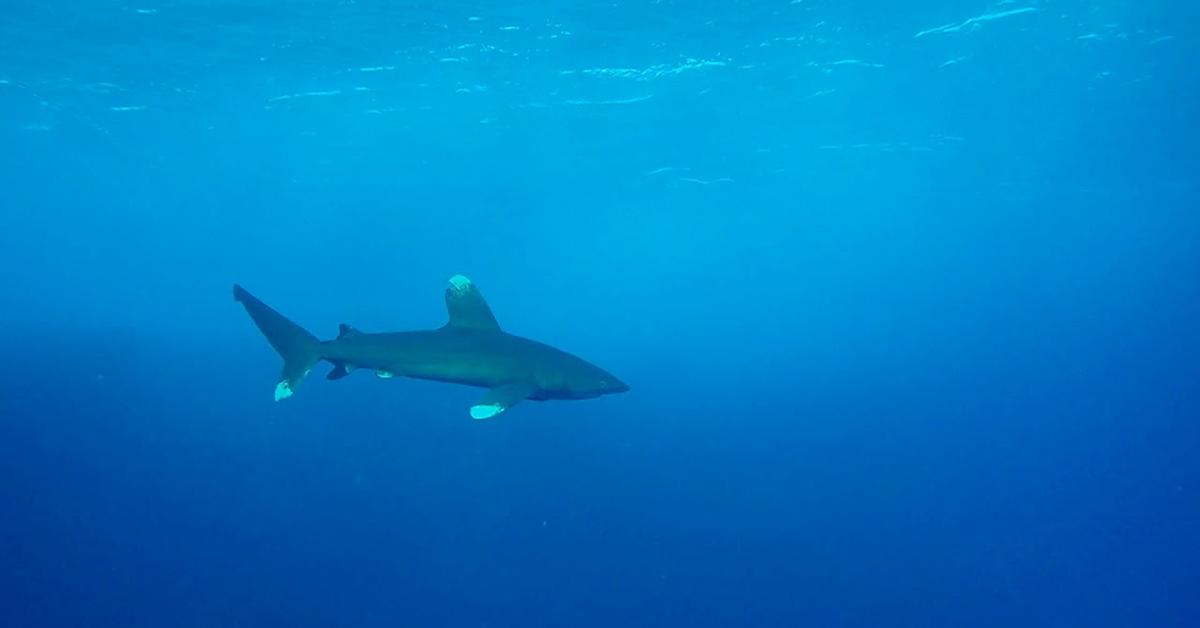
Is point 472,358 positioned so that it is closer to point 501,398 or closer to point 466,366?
point 466,366

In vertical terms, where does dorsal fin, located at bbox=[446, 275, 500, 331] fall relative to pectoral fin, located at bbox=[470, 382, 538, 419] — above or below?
above

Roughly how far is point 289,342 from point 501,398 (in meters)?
2.31

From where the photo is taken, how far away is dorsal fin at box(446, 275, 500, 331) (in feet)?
22.6

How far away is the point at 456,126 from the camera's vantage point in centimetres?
3222

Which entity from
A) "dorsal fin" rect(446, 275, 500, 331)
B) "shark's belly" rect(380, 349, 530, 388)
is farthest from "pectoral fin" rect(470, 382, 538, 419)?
"dorsal fin" rect(446, 275, 500, 331)

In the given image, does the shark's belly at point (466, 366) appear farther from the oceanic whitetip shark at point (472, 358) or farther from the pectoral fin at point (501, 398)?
the pectoral fin at point (501, 398)

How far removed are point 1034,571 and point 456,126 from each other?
26.4 m

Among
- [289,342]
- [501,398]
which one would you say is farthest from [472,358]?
[289,342]

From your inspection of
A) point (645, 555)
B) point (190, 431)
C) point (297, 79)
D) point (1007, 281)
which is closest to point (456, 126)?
point (297, 79)

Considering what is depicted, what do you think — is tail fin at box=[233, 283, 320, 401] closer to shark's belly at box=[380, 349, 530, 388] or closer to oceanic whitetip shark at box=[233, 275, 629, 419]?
oceanic whitetip shark at box=[233, 275, 629, 419]

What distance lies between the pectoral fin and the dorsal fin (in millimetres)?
688

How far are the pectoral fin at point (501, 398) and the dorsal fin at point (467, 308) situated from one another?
2.26ft

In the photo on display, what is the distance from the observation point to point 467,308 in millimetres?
6910

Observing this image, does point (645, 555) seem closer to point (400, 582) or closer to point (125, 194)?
point (400, 582)
